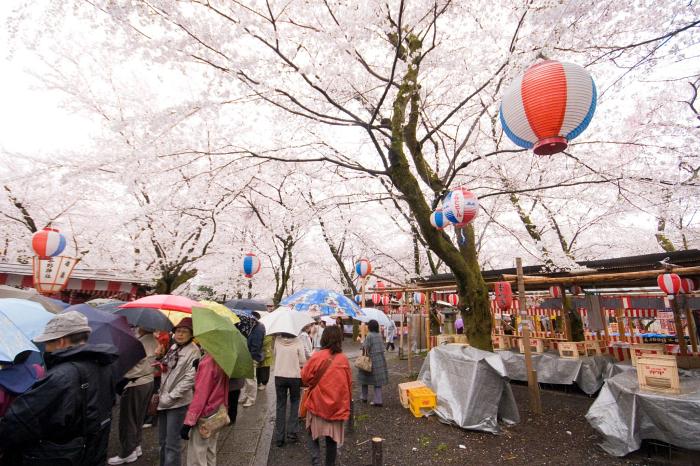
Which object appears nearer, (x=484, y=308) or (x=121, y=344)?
(x=121, y=344)

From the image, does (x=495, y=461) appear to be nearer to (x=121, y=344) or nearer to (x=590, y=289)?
(x=121, y=344)

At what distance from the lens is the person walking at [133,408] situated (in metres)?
4.50

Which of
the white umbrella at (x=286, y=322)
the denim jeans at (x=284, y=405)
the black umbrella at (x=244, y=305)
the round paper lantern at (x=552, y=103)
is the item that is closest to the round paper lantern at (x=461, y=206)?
the round paper lantern at (x=552, y=103)

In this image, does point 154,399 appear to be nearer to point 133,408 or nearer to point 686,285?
point 133,408

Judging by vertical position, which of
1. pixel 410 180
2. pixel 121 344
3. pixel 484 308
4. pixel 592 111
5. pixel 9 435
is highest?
pixel 410 180

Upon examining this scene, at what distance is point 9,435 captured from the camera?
2.15 m

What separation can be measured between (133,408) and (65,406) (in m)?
2.64

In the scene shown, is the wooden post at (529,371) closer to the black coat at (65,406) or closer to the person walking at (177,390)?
the person walking at (177,390)

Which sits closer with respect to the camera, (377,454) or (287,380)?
(377,454)

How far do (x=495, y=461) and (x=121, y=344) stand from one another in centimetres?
555

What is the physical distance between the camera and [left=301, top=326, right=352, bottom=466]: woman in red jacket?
158 inches

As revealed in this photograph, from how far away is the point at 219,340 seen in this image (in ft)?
11.8

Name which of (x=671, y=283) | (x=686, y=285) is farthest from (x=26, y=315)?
(x=686, y=285)

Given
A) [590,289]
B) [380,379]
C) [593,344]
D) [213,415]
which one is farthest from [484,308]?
[590,289]
